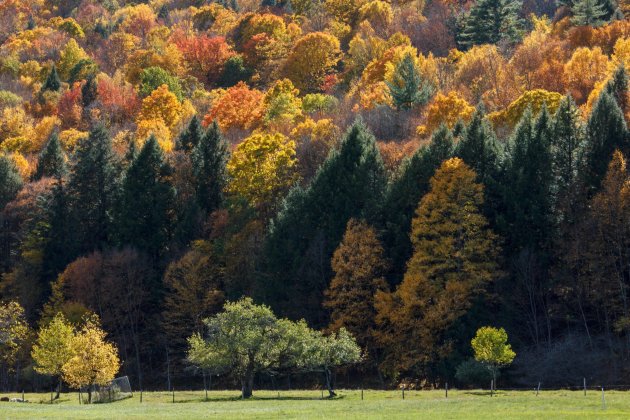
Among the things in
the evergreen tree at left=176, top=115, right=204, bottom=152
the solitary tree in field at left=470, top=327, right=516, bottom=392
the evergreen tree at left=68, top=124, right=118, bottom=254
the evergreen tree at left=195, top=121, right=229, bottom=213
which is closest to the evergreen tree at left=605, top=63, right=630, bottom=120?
the solitary tree in field at left=470, top=327, right=516, bottom=392

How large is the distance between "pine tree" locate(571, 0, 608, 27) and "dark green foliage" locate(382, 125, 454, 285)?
56.7m

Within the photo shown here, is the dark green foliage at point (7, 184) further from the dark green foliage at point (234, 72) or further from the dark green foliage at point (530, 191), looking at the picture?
the dark green foliage at point (234, 72)

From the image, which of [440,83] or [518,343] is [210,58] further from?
[518,343]

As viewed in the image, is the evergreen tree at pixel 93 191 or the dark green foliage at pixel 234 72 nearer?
the evergreen tree at pixel 93 191

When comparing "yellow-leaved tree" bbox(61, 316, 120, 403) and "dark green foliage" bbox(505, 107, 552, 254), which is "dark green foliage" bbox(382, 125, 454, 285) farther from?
"yellow-leaved tree" bbox(61, 316, 120, 403)

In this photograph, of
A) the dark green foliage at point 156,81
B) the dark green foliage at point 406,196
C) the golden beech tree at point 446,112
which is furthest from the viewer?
the dark green foliage at point 156,81

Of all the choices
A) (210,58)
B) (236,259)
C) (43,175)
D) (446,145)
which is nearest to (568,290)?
(446,145)

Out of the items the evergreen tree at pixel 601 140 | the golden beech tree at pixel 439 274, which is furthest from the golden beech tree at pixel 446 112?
the golden beech tree at pixel 439 274

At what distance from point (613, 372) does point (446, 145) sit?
83.1ft

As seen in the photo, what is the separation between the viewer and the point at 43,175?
12644 cm

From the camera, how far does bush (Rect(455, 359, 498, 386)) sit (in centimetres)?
7781

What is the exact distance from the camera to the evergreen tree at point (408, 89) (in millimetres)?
131500

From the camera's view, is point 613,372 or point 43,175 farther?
point 43,175

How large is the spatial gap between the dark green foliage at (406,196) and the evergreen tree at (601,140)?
11.4 m
